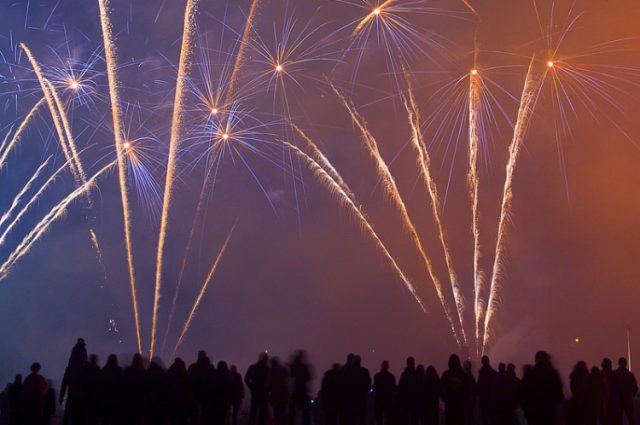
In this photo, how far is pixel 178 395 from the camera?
1433 centimetres

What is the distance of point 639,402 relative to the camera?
59.7 feet

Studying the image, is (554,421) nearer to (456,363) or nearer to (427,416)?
(456,363)

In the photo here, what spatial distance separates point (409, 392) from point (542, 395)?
382 cm

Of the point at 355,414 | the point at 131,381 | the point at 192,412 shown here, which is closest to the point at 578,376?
the point at 355,414

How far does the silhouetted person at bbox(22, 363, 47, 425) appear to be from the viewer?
47.5 ft

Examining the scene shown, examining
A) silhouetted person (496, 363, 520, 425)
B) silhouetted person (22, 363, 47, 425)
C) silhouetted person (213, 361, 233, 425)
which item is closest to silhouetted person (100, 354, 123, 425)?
silhouetted person (22, 363, 47, 425)

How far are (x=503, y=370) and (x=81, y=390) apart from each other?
8244 millimetres

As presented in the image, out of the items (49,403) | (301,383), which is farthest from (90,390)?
(301,383)

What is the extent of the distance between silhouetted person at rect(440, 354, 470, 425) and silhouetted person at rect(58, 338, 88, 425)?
274 inches

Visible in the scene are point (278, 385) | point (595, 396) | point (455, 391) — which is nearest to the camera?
point (595, 396)

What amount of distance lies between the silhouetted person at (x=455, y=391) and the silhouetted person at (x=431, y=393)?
0.36 metres

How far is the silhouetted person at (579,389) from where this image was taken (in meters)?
14.0

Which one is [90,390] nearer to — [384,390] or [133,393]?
[133,393]

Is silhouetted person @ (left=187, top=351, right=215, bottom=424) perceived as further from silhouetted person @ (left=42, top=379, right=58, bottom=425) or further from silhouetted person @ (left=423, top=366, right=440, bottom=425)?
silhouetted person @ (left=423, top=366, right=440, bottom=425)
